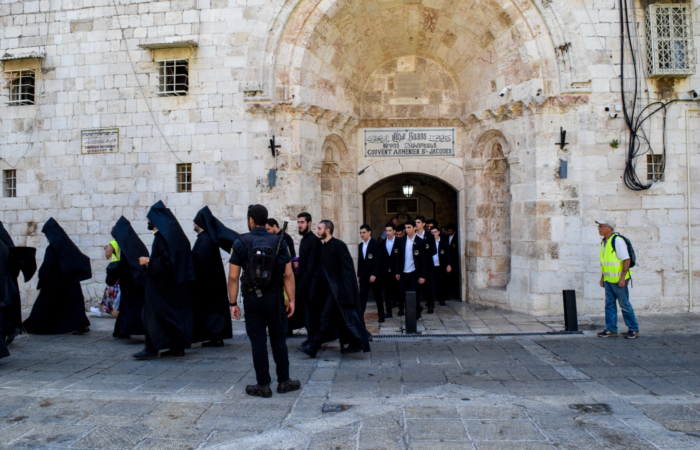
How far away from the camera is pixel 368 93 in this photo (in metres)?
11.7

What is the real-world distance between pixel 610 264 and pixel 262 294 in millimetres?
5232

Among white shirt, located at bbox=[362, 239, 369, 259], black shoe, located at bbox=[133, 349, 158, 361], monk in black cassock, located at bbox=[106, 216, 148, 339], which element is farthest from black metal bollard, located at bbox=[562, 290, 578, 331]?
monk in black cassock, located at bbox=[106, 216, 148, 339]

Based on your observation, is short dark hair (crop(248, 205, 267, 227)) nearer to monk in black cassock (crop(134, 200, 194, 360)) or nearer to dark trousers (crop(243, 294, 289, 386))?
dark trousers (crop(243, 294, 289, 386))

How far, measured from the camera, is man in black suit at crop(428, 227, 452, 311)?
10794mm

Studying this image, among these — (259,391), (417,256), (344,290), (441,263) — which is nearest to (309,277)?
(344,290)

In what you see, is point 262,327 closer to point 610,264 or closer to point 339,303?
point 339,303

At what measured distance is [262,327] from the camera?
196 inches

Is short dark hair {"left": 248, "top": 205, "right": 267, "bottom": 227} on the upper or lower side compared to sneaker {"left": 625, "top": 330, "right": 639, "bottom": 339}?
upper

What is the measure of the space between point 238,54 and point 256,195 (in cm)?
266

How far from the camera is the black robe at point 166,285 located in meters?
6.43

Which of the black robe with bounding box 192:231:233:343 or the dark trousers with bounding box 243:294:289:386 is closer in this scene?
the dark trousers with bounding box 243:294:289:386

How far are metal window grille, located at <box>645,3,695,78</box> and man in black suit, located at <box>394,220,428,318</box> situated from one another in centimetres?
500

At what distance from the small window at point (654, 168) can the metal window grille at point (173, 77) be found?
8575mm

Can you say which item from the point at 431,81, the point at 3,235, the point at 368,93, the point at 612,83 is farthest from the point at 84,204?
the point at 612,83
